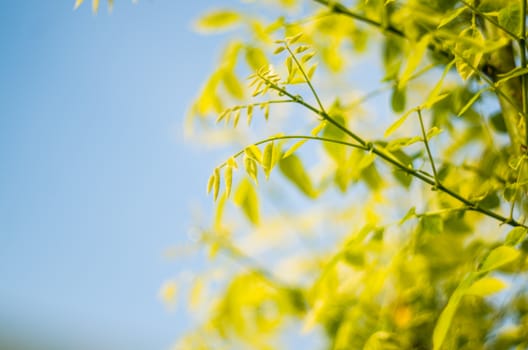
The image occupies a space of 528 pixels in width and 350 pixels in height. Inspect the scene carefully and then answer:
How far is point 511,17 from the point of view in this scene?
1.81ft

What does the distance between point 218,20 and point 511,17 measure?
0.72m

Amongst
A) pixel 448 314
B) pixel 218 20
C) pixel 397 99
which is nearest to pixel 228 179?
pixel 448 314

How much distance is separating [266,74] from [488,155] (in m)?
0.76

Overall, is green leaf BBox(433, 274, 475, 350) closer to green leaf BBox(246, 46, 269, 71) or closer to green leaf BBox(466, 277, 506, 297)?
green leaf BBox(466, 277, 506, 297)

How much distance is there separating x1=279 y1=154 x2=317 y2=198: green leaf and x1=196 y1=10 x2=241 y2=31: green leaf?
17.1 inches

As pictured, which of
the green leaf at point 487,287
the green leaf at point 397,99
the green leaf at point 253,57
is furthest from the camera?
the green leaf at point 253,57

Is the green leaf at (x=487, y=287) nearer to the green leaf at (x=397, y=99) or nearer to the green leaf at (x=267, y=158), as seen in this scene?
the green leaf at (x=267, y=158)

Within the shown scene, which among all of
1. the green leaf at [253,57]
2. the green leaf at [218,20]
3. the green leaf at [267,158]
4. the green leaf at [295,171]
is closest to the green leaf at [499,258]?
the green leaf at [267,158]

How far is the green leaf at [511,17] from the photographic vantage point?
547 millimetres

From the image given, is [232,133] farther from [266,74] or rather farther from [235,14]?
[266,74]

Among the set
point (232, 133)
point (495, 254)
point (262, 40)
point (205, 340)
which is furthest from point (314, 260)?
point (495, 254)

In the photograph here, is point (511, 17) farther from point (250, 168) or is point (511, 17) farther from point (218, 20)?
point (218, 20)

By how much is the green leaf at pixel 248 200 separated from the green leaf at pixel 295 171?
0.09 metres

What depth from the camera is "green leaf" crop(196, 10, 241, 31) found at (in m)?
1.06
